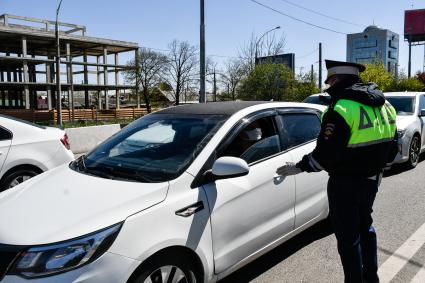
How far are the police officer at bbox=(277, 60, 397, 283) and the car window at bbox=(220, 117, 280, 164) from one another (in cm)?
52

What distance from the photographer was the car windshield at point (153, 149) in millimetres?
2988

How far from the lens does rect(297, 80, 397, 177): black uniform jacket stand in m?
2.70

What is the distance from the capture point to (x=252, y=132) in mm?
3520

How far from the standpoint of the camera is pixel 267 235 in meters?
3.41

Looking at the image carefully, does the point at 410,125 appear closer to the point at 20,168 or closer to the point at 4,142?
the point at 20,168

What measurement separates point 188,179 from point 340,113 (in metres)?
1.10

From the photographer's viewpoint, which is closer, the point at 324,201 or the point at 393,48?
the point at 324,201

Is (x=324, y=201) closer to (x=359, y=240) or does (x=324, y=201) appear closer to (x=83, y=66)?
(x=359, y=240)

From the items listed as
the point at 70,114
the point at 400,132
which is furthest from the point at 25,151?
the point at 70,114

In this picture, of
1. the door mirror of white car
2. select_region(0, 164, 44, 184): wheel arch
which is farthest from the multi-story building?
the door mirror of white car

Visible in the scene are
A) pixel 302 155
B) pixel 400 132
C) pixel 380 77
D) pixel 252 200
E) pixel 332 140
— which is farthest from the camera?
pixel 380 77

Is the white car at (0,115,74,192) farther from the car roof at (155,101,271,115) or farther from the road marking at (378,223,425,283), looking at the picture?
the road marking at (378,223,425,283)

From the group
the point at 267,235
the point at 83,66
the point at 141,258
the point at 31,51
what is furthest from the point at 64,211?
the point at 31,51

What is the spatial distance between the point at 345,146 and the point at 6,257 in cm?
212
